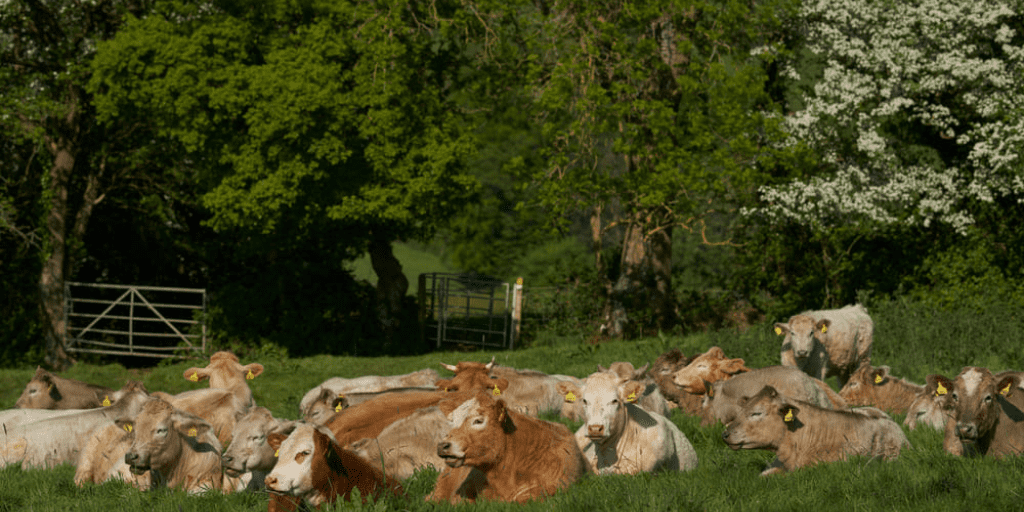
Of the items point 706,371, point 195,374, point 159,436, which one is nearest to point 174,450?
point 159,436

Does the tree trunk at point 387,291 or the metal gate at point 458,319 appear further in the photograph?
the metal gate at point 458,319

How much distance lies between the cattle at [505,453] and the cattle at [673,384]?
5.75 m

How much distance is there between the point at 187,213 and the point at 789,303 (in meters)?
18.1

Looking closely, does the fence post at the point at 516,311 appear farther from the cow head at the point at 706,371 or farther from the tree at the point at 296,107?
the cow head at the point at 706,371

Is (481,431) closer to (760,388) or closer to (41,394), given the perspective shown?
(760,388)

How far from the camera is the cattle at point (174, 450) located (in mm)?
8234

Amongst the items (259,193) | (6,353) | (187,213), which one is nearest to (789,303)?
(259,193)

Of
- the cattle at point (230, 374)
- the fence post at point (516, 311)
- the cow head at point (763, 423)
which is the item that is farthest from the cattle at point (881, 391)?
the fence post at point (516, 311)

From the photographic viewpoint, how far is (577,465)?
7828mm

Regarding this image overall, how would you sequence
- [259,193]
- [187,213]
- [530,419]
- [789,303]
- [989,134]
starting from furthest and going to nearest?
[187,213], [789,303], [259,193], [989,134], [530,419]

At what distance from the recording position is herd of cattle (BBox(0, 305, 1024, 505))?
23.6 ft

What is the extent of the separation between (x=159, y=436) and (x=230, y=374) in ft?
13.7

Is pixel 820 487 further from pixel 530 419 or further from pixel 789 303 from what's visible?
pixel 789 303

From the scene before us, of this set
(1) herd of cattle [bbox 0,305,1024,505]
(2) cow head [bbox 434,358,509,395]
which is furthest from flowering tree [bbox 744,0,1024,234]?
(2) cow head [bbox 434,358,509,395]
